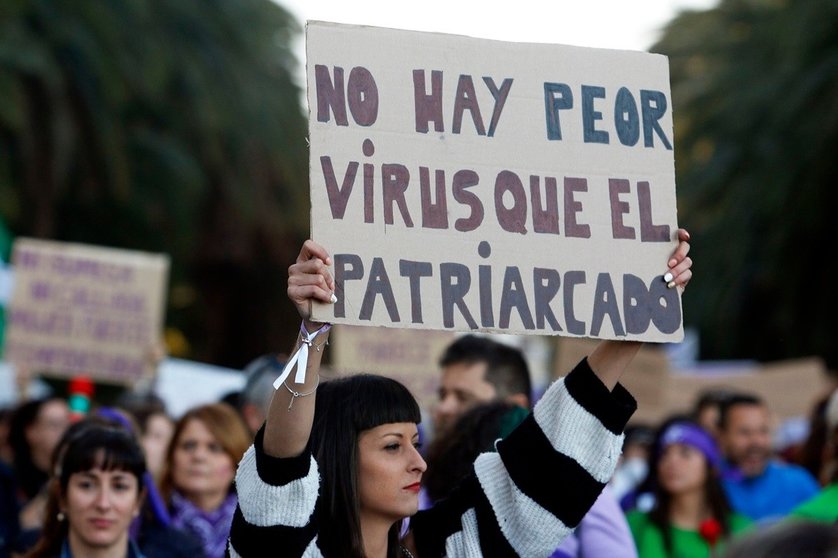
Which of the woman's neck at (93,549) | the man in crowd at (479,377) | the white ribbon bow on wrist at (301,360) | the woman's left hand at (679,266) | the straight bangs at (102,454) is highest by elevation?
the woman's left hand at (679,266)

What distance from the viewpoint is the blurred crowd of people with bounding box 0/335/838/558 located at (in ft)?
15.1

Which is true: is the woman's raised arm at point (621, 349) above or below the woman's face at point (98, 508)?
above

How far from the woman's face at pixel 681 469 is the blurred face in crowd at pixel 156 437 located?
92.4 inches

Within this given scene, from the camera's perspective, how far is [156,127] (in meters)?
16.1

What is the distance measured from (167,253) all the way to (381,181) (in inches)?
578

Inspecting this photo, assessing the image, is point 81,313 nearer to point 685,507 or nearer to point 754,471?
point 754,471

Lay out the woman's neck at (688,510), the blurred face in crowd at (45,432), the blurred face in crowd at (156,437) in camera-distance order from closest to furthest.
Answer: the woman's neck at (688,510) < the blurred face in crowd at (45,432) < the blurred face in crowd at (156,437)

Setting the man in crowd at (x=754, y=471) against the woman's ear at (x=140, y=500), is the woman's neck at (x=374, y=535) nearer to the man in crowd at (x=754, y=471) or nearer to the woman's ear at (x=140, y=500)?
the woman's ear at (x=140, y=500)

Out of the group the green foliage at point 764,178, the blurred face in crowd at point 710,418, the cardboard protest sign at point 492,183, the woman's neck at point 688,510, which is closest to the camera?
the cardboard protest sign at point 492,183

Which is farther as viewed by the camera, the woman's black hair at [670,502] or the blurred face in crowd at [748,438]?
the blurred face in crowd at [748,438]

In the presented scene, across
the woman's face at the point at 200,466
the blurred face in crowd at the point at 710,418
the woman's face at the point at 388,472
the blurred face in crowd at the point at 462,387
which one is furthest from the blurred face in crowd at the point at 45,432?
the woman's face at the point at 388,472

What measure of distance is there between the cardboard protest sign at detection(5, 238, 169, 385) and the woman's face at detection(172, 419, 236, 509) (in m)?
3.29

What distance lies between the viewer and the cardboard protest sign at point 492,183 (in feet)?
11.1

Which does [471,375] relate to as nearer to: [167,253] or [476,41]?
[476,41]
